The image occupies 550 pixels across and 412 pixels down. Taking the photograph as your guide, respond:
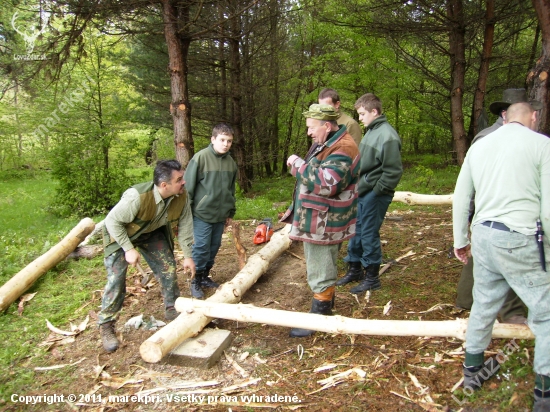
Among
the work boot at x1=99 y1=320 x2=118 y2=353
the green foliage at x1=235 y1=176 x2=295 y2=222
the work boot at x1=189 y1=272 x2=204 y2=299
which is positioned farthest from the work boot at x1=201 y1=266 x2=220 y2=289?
the green foliage at x1=235 y1=176 x2=295 y2=222

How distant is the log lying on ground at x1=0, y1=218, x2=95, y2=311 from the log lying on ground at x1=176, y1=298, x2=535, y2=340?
2834mm

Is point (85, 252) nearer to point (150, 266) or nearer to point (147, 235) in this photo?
point (150, 266)

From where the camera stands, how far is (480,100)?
1173 cm

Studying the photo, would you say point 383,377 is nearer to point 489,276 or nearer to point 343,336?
point 343,336

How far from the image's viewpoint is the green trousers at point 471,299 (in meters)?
3.57

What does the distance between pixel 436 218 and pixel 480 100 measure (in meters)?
5.34

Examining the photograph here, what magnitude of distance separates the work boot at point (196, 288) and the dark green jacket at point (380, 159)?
242 centimetres

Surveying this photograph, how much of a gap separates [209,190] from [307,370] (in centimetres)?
254

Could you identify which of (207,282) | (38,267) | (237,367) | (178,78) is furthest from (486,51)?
(38,267)

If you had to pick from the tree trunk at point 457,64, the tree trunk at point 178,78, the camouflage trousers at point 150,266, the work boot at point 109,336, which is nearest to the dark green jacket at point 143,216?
Answer: the camouflage trousers at point 150,266

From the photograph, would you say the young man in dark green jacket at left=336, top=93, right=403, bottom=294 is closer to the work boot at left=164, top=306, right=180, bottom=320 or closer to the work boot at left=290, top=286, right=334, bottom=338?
the work boot at left=290, top=286, right=334, bottom=338

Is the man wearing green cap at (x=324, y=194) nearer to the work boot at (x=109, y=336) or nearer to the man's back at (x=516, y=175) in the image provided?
the man's back at (x=516, y=175)

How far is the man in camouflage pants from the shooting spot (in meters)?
3.83

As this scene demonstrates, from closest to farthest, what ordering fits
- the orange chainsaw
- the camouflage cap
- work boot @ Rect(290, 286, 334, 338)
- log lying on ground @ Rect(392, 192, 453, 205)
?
1. the camouflage cap
2. work boot @ Rect(290, 286, 334, 338)
3. the orange chainsaw
4. log lying on ground @ Rect(392, 192, 453, 205)
